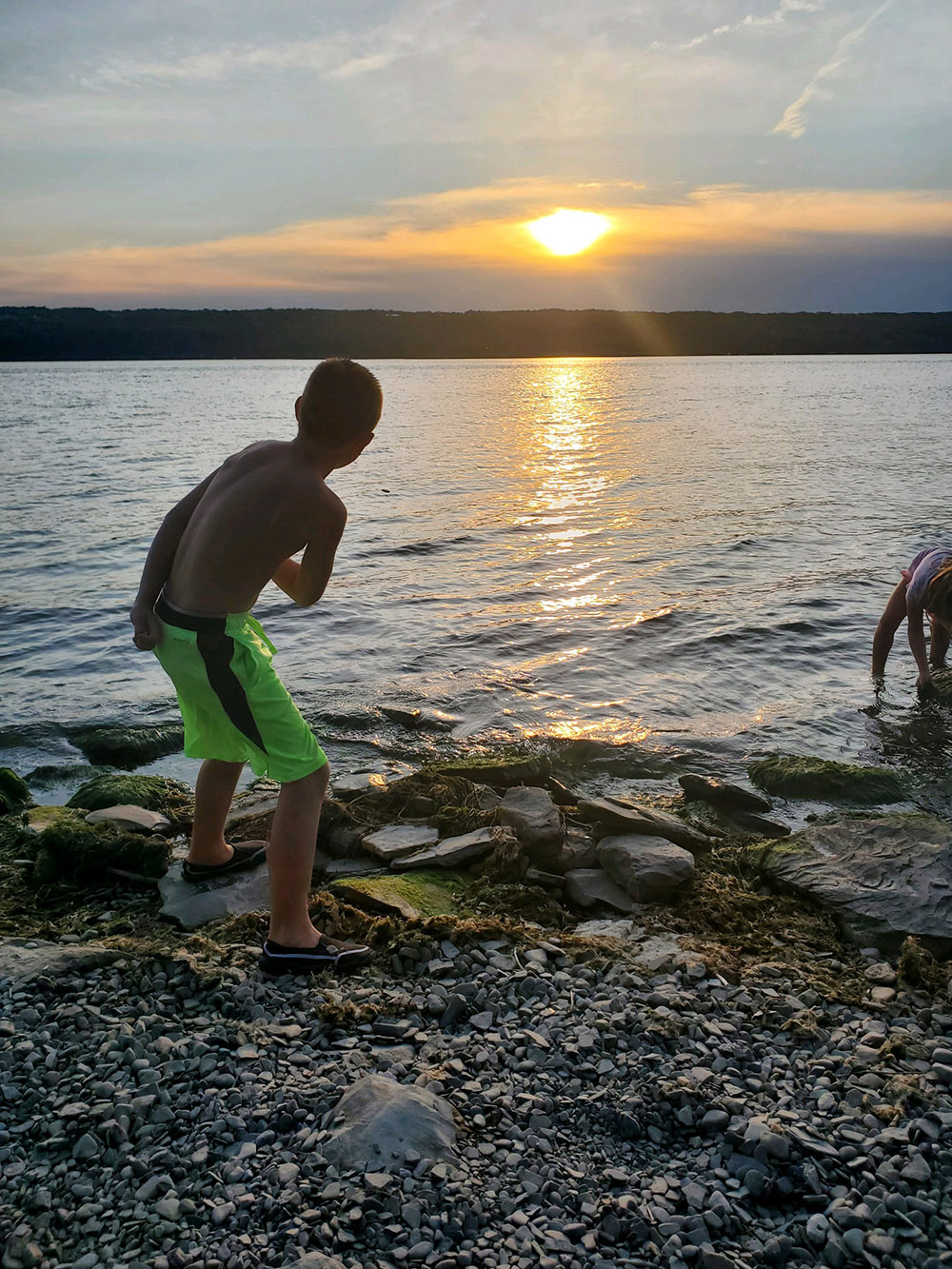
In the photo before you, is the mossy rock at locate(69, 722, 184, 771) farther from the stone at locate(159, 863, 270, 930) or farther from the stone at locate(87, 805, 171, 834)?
the stone at locate(159, 863, 270, 930)

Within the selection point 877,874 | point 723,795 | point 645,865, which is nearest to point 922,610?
point 723,795

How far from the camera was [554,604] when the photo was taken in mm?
13164

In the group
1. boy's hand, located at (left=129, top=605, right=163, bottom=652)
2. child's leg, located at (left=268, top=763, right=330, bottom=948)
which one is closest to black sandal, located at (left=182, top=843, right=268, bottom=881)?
child's leg, located at (left=268, top=763, right=330, bottom=948)

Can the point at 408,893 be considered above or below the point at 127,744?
above

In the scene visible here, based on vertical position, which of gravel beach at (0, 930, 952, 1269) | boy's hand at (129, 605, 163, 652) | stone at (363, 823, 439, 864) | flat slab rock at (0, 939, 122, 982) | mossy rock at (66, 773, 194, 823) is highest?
boy's hand at (129, 605, 163, 652)

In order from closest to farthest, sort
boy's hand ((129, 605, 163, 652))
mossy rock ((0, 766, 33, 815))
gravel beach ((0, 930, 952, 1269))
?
gravel beach ((0, 930, 952, 1269)) → boy's hand ((129, 605, 163, 652)) → mossy rock ((0, 766, 33, 815))

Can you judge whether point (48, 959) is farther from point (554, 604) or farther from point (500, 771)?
point (554, 604)

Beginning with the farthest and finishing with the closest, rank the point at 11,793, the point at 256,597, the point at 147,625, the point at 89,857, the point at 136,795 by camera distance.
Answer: the point at 11,793, the point at 136,795, the point at 89,857, the point at 147,625, the point at 256,597

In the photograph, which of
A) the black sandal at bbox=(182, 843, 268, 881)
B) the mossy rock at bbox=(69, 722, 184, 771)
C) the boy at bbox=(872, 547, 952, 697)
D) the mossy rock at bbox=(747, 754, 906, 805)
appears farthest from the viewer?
the mossy rock at bbox=(69, 722, 184, 771)

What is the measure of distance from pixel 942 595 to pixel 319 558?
6.06m

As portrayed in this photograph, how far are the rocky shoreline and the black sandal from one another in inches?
7.0

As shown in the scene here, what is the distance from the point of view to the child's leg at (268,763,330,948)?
14.1ft

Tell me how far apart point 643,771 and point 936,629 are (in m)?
3.67

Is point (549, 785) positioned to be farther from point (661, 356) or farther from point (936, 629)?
point (661, 356)
